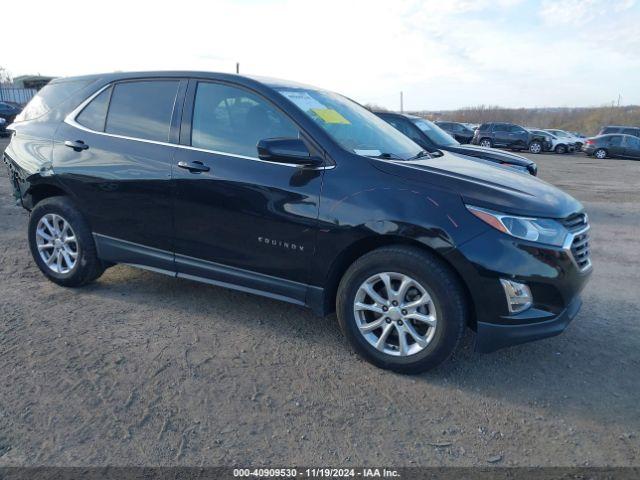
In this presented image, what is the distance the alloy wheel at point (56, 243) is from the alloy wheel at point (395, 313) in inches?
103

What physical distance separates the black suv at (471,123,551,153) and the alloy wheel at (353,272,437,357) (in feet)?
87.7

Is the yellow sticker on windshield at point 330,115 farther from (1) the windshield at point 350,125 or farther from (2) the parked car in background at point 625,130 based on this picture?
Answer: (2) the parked car in background at point 625,130

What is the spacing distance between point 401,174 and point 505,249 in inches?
30.9

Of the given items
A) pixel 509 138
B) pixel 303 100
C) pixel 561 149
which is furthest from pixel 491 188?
pixel 561 149

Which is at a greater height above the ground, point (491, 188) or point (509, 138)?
point (509, 138)

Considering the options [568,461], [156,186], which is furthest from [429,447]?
[156,186]

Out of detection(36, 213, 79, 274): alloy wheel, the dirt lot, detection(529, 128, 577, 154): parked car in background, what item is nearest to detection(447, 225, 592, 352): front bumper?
the dirt lot

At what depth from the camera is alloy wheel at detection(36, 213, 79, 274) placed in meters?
4.43

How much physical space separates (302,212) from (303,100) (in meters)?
0.93

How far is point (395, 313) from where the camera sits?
128 inches

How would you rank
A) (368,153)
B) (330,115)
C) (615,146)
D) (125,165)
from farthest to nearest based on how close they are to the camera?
(615,146), (125,165), (330,115), (368,153)

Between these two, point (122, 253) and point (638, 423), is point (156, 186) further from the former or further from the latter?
point (638, 423)

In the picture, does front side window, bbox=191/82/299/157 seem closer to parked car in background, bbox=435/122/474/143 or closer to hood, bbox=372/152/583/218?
hood, bbox=372/152/583/218

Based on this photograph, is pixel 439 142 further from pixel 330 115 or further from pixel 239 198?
pixel 239 198
